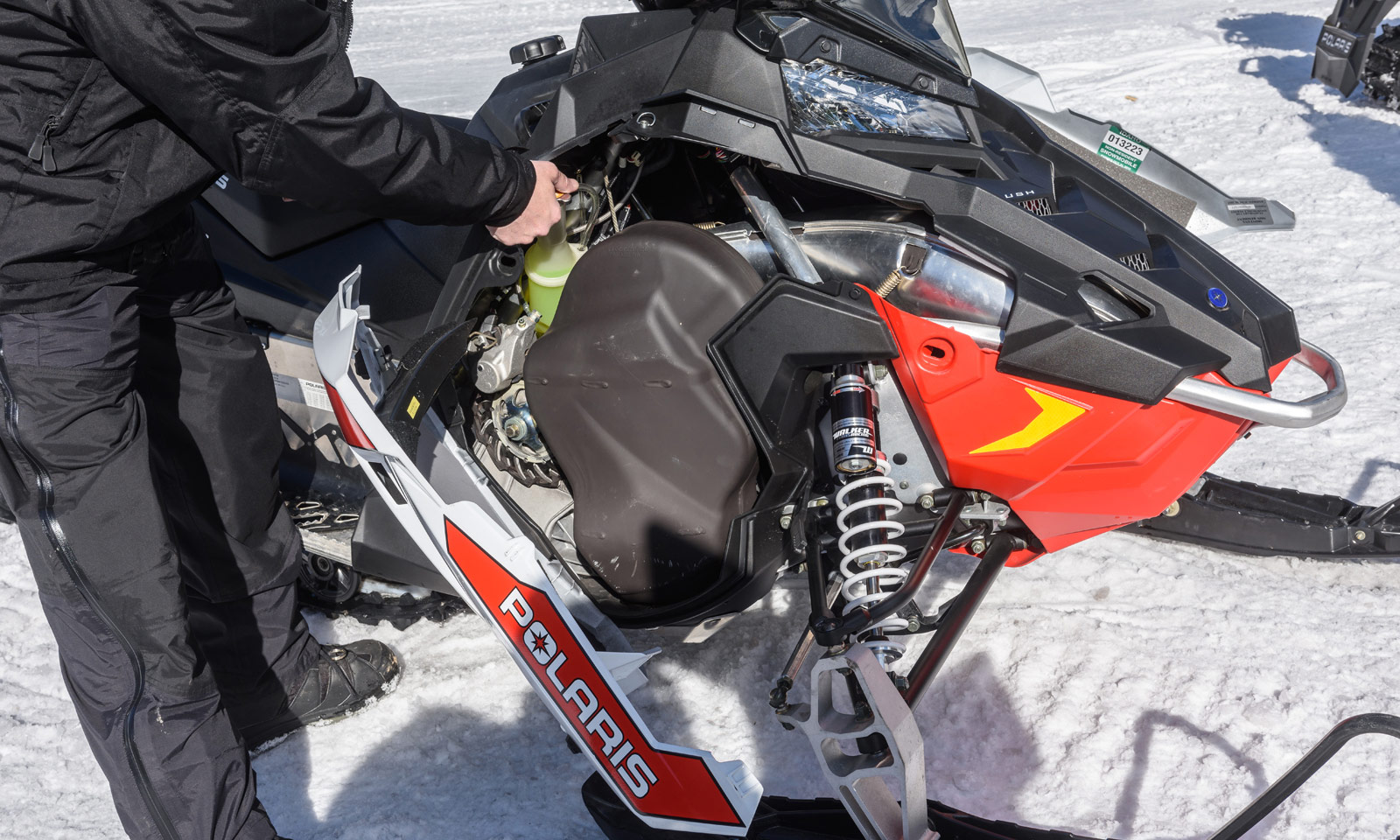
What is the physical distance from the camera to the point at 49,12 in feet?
5.06

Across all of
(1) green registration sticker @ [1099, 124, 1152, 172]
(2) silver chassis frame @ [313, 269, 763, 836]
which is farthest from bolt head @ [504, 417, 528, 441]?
(1) green registration sticker @ [1099, 124, 1152, 172]

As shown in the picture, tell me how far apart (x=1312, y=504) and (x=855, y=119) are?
5.52 feet

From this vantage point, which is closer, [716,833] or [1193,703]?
[716,833]

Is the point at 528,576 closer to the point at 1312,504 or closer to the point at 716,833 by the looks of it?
the point at 716,833

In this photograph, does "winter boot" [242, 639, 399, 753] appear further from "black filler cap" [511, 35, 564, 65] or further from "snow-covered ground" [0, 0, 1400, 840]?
"black filler cap" [511, 35, 564, 65]

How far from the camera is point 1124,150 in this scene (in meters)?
2.13

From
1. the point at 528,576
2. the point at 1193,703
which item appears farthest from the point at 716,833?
the point at 1193,703

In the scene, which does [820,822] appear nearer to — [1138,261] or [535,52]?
[1138,261]

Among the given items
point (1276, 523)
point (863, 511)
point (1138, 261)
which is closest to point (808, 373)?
point (863, 511)

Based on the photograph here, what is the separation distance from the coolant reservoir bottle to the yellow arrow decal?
945 millimetres

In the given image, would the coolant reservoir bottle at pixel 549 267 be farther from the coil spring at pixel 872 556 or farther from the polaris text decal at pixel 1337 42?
the polaris text decal at pixel 1337 42

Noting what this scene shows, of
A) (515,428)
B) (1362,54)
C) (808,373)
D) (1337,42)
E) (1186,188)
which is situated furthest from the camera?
(1337,42)

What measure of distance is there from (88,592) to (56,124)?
0.84 metres

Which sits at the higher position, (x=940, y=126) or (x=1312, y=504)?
(x=940, y=126)
